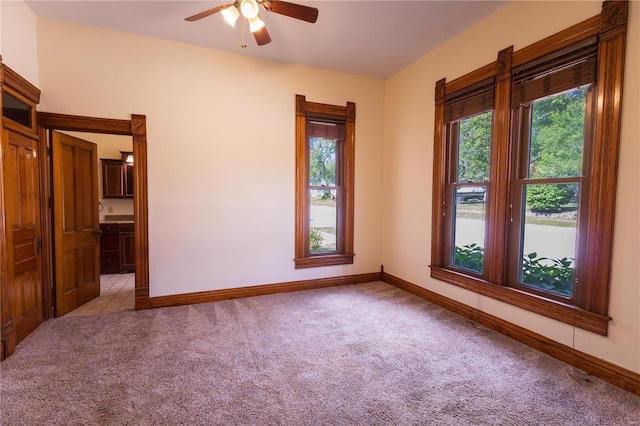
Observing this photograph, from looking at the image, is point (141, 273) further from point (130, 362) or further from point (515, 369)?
point (515, 369)

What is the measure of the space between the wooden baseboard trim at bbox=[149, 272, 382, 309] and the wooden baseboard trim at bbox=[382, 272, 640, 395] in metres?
1.21

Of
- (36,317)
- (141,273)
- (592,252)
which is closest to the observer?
(592,252)

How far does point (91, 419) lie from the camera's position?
1.81m

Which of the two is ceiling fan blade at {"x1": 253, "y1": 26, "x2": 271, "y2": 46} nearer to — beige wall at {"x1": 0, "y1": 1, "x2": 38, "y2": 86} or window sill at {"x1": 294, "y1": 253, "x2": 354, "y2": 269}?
beige wall at {"x1": 0, "y1": 1, "x2": 38, "y2": 86}

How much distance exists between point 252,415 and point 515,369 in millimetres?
2020

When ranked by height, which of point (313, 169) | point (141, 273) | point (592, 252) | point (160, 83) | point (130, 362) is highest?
point (160, 83)

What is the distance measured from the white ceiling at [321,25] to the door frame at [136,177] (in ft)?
3.33

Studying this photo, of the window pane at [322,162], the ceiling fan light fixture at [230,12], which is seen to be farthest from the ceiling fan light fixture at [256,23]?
the window pane at [322,162]

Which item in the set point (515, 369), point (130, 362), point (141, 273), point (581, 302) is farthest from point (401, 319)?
point (141, 273)

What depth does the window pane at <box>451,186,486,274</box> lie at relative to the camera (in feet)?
11.0

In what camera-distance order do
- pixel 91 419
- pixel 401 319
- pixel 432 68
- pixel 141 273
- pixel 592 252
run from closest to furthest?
pixel 91 419, pixel 592 252, pixel 401 319, pixel 141 273, pixel 432 68

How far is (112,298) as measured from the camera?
13.5 ft

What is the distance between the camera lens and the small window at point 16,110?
8.74 feet

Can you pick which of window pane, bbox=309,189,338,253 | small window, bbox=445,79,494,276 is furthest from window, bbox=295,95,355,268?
small window, bbox=445,79,494,276
